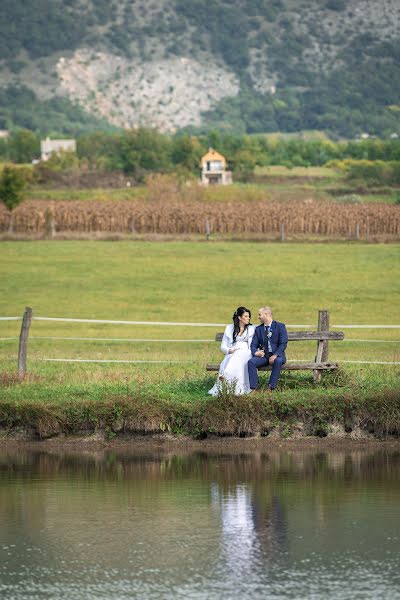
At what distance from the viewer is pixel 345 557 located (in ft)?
39.7

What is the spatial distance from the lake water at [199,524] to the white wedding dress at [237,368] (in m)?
1.69

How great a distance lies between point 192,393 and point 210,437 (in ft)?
4.42

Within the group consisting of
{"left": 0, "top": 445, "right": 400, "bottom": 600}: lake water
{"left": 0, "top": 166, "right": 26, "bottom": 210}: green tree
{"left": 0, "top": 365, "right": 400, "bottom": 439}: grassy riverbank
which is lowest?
{"left": 0, "top": 445, "right": 400, "bottom": 600}: lake water

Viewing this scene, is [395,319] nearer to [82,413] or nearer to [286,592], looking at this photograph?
[82,413]

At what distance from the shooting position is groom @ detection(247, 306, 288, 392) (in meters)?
19.7

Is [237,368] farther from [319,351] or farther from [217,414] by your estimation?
[319,351]

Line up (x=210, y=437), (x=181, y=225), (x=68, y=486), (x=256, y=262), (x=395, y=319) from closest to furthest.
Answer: (x=68, y=486)
(x=210, y=437)
(x=395, y=319)
(x=256, y=262)
(x=181, y=225)

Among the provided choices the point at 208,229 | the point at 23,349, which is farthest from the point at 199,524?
the point at 208,229

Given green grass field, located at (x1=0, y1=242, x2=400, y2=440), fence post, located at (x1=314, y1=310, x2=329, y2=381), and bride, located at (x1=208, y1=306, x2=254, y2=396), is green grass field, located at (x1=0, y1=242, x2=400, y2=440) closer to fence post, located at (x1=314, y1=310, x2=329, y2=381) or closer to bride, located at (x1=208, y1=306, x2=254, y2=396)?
fence post, located at (x1=314, y1=310, x2=329, y2=381)

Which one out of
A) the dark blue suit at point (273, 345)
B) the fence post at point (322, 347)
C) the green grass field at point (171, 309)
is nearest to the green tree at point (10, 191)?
the green grass field at point (171, 309)

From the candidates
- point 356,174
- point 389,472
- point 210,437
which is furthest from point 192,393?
point 356,174

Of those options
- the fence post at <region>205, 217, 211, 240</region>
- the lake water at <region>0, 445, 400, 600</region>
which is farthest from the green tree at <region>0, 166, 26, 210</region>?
the lake water at <region>0, 445, 400, 600</region>

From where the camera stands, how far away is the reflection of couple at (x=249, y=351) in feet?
64.4

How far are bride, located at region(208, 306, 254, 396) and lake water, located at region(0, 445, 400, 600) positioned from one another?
173 cm
